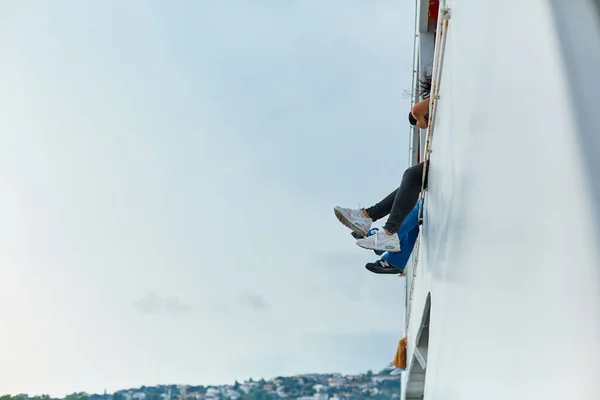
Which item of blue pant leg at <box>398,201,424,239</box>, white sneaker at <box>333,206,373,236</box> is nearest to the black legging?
white sneaker at <box>333,206,373,236</box>

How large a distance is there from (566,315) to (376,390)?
11426 millimetres

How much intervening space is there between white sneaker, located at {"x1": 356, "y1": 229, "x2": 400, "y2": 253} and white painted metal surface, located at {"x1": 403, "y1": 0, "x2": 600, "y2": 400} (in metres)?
0.94

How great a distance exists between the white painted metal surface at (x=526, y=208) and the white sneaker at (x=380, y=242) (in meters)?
0.94

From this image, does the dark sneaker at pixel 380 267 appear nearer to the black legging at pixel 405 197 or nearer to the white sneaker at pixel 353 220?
the white sneaker at pixel 353 220

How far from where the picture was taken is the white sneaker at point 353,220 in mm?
3117

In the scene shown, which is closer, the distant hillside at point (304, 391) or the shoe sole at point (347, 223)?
the shoe sole at point (347, 223)

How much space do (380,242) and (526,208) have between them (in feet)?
5.87

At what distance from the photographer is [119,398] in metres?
21.6

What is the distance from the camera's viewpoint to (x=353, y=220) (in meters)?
3.13

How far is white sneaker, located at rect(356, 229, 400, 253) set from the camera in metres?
2.74

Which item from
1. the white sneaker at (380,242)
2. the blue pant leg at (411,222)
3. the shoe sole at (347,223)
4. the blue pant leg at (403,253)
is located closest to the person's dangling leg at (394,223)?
the white sneaker at (380,242)

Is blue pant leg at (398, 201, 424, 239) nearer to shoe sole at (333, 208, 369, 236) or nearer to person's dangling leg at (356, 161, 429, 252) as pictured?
shoe sole at (333, 208, 369, 236)

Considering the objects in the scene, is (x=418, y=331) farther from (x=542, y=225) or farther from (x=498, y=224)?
(x=542, y=225)

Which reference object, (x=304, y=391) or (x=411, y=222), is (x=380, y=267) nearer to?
(x=411, y=222)
